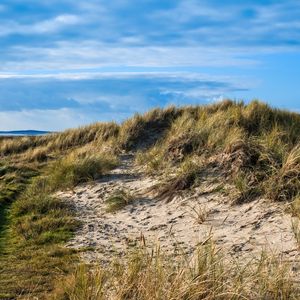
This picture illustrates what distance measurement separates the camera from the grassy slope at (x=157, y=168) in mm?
6918

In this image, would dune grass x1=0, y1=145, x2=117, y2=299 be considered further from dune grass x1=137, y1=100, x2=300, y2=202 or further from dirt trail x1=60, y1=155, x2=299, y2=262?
dune grass x1=137, y1=100, x2=300, y2=202

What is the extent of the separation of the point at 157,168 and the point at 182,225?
13.0ft

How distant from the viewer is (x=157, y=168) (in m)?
12.2

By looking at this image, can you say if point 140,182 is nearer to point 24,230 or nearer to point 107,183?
point 107,183

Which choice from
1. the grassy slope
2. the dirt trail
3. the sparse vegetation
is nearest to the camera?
the dirt trail

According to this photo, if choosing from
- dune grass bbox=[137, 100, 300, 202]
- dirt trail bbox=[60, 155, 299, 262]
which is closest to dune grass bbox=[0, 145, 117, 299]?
dirt trail bbox=[60, 155, 299, 262]

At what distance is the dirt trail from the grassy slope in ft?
1.10

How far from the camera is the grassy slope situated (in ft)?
22.7

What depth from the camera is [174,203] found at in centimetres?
955

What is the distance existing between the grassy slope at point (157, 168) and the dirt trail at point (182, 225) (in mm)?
335

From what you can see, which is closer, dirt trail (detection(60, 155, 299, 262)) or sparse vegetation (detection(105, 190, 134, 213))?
dirt trail (detection(60, 155, 299, 262))

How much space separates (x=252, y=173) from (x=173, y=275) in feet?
15.4

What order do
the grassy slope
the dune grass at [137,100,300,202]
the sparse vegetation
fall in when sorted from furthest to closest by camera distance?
the sparse vegetation < the dune grass at [137,100,300,202] < the grassy slope

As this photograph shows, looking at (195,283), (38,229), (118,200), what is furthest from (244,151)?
(195,283)
